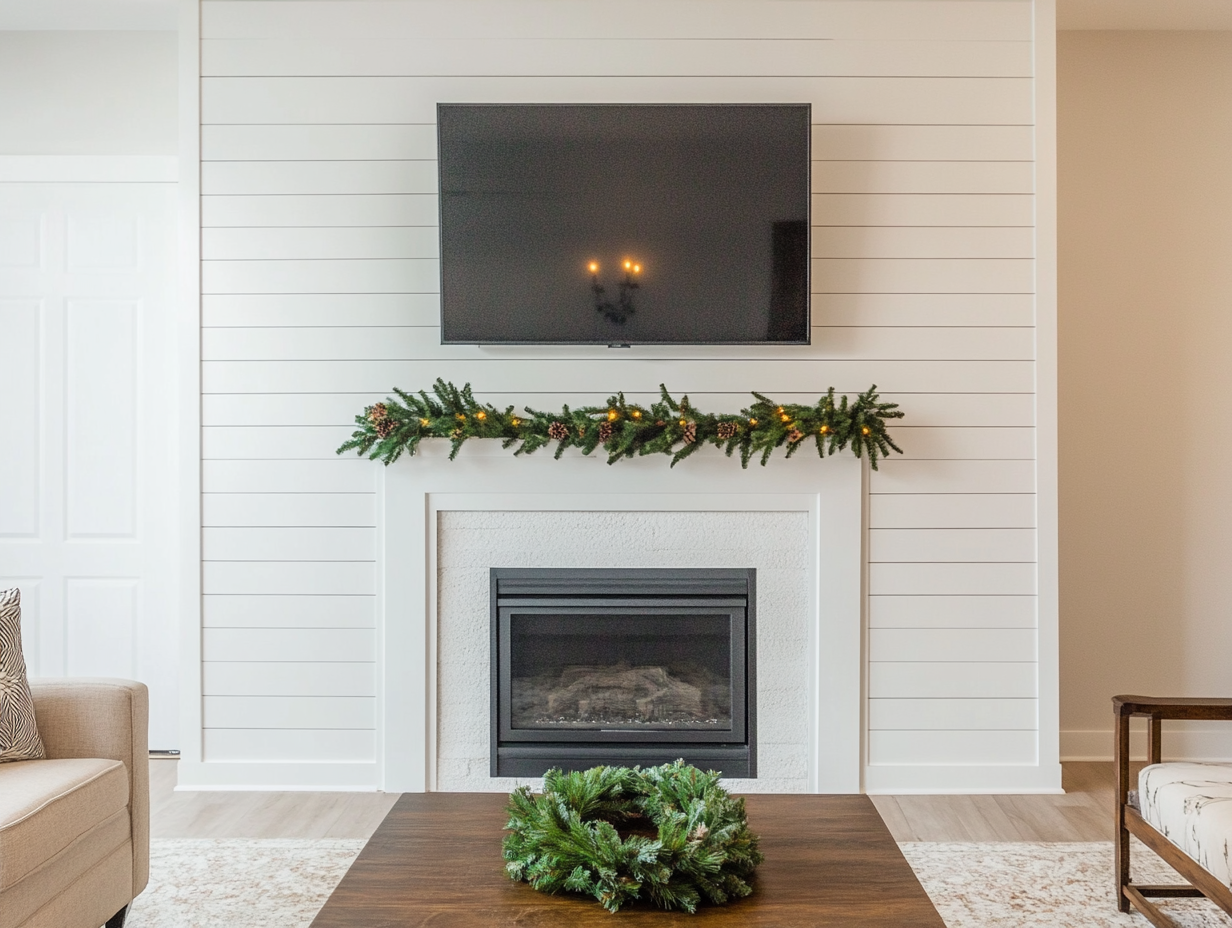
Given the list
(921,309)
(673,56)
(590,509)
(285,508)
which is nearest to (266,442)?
(285,508)

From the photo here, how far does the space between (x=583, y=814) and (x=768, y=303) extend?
1.77 m

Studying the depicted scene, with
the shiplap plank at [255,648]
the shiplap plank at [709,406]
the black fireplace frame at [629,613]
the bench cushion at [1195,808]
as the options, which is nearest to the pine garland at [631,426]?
the shiplap plank at [709,406]

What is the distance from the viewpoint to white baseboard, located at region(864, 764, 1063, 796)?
3.00 m

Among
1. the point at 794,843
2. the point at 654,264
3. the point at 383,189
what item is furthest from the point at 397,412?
the point at 794,843

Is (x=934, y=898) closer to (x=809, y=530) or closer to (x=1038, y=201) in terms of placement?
(x=809, y=530)

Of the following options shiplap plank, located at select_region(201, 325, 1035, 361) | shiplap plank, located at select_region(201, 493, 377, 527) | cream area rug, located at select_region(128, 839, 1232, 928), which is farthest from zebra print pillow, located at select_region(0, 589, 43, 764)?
shiplap plank, located at select_region(201, 325, 1035, 361)

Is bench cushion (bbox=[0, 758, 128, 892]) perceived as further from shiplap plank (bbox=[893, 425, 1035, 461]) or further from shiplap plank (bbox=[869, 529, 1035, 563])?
shiplap plank (bbox=[893, 425, 1035, 461])

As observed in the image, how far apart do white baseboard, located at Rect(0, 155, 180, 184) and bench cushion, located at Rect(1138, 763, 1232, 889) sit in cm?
367

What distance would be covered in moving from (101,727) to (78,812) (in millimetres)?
284

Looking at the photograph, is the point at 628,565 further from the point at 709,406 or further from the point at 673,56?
the point at 673,56

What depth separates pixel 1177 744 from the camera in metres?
3.38

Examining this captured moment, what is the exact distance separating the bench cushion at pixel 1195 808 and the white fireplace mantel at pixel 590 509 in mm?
1021

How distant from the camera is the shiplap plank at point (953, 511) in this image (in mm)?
3012

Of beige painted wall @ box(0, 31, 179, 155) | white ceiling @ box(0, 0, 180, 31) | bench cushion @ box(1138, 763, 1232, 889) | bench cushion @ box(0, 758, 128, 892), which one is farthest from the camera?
beige painted wall @ box(0, 31, 179, 155)
